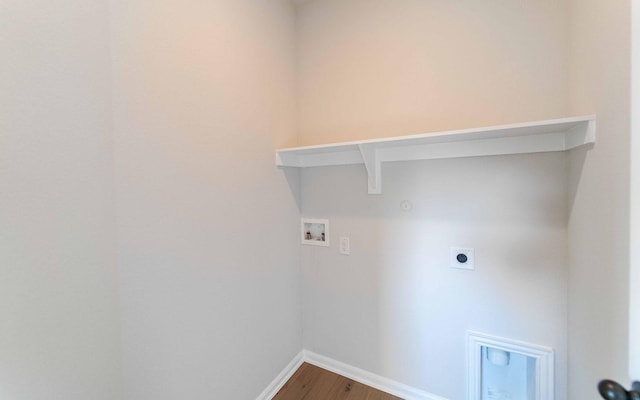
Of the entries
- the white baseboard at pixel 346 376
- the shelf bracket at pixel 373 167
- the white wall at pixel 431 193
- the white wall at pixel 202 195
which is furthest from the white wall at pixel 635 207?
the white wall at pixel 202 195

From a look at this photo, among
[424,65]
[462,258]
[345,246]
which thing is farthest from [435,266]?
[424,65]

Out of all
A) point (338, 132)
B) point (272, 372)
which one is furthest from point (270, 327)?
point (338, 132)

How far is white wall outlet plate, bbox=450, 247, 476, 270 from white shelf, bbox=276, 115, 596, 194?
56 centimetres

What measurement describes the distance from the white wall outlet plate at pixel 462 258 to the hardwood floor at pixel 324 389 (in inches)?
39.7

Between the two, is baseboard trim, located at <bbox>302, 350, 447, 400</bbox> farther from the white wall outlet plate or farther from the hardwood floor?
the white wall outlet plate

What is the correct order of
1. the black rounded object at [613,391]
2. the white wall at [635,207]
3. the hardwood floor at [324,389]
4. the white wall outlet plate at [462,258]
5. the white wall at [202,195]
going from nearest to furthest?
1. the black rounded object at [613,391]
2. the white wall at [635,207]
3. the white wall at [202,195]
4. the white wall outlet plate at [462,258]
5. the hardwood floor at [324,389]

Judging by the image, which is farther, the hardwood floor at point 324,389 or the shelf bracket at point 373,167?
the hardwood floor at point 324,389

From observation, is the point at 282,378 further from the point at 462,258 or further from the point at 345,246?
the point at 462,258

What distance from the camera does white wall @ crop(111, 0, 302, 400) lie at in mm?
954

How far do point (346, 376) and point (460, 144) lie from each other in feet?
5.94

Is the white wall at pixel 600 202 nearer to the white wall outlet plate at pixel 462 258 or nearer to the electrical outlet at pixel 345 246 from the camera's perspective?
the white wall outlet plate at pixel 462 258

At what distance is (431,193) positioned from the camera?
5.06 ft

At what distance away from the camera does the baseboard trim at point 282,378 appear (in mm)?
1646

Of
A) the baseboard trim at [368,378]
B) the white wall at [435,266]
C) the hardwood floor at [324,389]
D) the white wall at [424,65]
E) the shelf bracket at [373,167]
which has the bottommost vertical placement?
the hardwood floor at [324,389]
